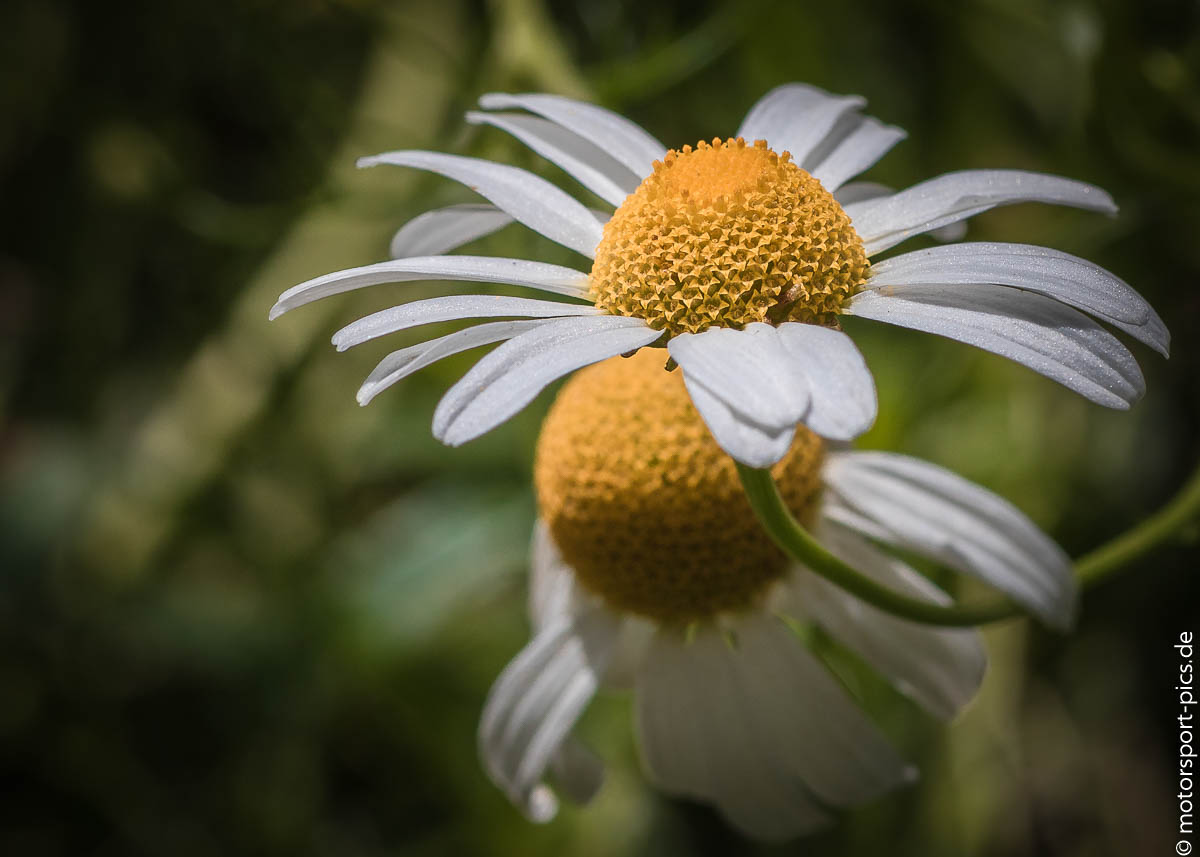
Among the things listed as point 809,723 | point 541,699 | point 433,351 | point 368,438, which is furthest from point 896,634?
point 368,438

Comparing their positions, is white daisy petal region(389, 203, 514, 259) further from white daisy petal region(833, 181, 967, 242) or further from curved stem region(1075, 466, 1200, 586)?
curved stem region(1075, 466, 1200, 586)

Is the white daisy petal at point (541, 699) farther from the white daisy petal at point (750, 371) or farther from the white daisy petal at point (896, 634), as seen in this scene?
the white daisy petal at point (750, 371)

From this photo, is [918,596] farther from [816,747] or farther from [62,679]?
[62,679]

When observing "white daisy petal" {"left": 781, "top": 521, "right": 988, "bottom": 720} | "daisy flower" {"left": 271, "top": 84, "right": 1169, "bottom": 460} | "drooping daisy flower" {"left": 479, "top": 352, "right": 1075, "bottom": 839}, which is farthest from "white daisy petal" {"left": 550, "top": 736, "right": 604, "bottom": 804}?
"daisy flower" {"left": 271, "top": 84, "right": 1169, "bottom": 460}

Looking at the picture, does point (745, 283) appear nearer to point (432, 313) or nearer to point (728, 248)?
point (728, 248)

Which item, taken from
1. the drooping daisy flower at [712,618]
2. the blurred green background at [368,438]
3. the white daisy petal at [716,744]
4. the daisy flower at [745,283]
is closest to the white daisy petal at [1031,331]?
the daisy flower at [745,283]
